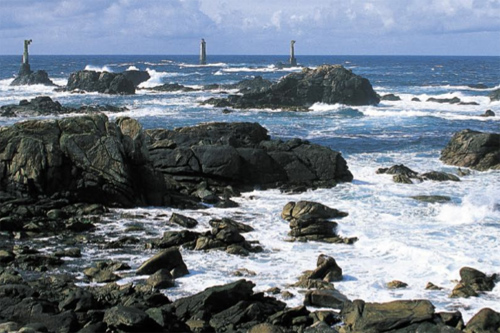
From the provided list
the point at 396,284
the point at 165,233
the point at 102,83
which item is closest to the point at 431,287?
the point at 396,284

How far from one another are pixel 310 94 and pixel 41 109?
2704 centimetres

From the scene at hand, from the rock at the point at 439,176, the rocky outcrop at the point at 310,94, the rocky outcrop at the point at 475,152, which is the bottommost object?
the rock at the point at 439,176

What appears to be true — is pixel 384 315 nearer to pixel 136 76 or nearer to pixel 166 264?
pixel 166 264

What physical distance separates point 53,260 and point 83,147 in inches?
315

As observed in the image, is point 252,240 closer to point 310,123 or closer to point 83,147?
point 83,147

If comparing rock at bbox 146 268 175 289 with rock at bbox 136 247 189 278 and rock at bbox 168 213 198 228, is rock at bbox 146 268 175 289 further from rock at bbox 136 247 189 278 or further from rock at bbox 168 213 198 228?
rock at bbox 168 213 198 228

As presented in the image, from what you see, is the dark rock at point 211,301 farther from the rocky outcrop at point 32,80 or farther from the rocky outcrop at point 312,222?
the rocky outcrop at point 32,80

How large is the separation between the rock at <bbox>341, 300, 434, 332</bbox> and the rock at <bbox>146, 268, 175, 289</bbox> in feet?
15.2

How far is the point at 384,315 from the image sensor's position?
14.3m

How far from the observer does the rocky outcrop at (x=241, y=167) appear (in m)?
28.9

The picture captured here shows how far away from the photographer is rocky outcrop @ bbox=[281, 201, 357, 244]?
71.6 ft

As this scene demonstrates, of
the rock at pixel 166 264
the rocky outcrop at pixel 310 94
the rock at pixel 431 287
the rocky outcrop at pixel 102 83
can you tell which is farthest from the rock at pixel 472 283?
the rocky outcrop at pixel 102 83

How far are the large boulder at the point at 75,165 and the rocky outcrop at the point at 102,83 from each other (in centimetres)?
5742

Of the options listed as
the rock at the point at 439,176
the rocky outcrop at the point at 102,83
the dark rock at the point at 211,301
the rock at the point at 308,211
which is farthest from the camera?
the rocky outcrop at the point at 102,83
